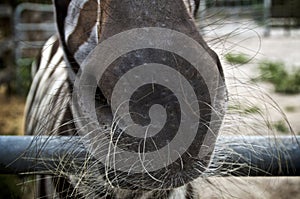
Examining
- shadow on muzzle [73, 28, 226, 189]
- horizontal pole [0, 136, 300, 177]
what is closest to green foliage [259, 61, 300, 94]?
horizontal pole [0, 136, 300, 177]

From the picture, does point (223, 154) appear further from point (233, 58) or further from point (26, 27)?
point (26, 27)

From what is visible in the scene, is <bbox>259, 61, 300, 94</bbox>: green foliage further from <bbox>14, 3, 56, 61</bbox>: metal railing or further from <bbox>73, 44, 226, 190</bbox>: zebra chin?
<bbox>73, 44, 226, 190</bbox>: zebra chin

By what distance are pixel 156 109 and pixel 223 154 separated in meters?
0.34

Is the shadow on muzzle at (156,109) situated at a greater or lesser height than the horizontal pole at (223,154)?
greater

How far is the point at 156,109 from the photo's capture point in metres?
1.17

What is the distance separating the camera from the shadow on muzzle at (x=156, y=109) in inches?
46.3

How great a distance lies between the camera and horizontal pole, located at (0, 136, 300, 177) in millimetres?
1416

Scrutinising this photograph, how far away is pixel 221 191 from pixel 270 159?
0.56 ft

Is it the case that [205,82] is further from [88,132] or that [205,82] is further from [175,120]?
[88,132]

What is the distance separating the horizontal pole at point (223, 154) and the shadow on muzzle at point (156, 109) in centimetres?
15

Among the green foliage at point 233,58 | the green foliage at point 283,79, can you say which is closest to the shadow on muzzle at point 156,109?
the green foliage at point 233,58

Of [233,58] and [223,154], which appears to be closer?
[223,154]

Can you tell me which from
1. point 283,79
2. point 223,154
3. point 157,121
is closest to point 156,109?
point 157,121

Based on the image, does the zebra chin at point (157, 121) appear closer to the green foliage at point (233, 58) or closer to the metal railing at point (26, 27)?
the green foliage at point (233, 58)
